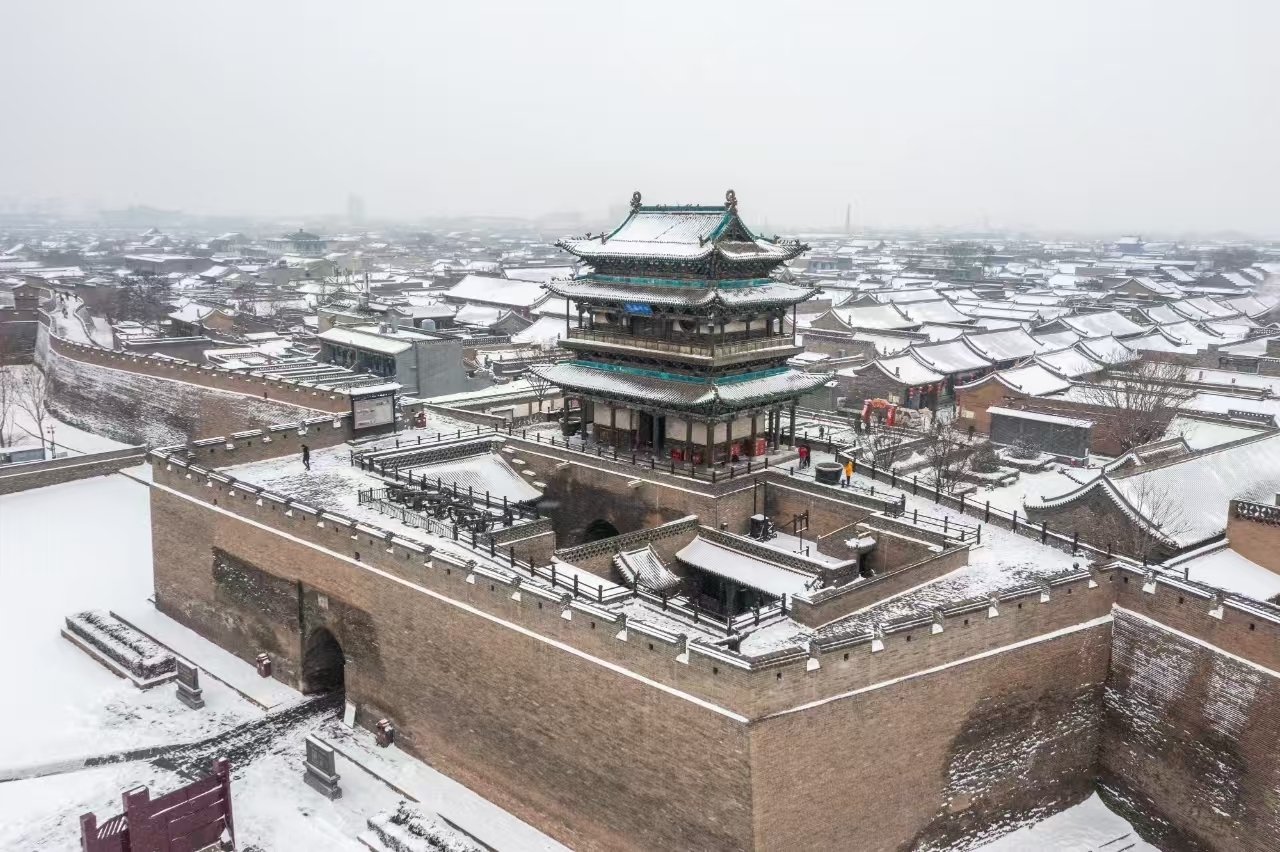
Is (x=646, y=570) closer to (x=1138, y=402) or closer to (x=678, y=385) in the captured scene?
(x=678, y=385)

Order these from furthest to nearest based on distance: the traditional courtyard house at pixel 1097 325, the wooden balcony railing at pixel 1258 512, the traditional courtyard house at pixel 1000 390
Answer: the traditional courtyard house at pixel 1097 325
the traditional courtyard house at pixel 1000 390
the wooden balcony railing at pixel 1258 512

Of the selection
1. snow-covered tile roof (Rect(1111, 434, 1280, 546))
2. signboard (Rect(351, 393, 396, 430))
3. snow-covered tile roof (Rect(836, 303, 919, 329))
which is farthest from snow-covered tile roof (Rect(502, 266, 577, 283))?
snow-covered tile roof (Rect(1111, 434, 1280, 546))

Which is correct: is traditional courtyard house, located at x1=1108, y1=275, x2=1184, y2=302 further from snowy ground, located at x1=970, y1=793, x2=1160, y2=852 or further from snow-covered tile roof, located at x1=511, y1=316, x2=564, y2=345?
snowy ground, located at x1=970, y1=793, x2=1160, y2=852

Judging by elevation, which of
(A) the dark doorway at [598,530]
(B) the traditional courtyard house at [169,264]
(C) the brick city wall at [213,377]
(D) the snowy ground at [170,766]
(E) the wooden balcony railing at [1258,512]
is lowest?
(D) the snowy ground at [170,766]

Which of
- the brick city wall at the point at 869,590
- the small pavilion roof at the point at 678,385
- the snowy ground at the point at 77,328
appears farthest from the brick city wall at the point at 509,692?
the snowy ground at the point at 77,328

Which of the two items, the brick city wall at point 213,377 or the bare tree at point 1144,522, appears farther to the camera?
the brick city wall at point 213,377

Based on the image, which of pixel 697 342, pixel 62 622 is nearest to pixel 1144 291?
pixel 697 342

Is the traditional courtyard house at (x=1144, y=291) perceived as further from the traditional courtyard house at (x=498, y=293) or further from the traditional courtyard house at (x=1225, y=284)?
the traditional courtyard house at (x=498, y=293)

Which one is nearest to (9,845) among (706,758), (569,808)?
(569,808)
